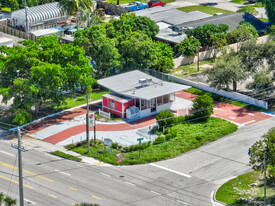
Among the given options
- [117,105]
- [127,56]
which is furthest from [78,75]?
[127,56]

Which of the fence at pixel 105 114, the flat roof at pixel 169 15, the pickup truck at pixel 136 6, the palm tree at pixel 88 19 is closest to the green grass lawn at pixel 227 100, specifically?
the fence at pixel 105 114

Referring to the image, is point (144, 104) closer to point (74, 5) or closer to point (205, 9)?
point (74, 5)

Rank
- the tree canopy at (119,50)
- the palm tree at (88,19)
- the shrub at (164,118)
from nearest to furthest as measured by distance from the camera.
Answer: the shrub at (164,118) < the tree canopy at (119,50) < the palm tree at (88,19)

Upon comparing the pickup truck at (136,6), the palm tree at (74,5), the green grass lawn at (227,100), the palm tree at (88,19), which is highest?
the palm tree at (74,5)

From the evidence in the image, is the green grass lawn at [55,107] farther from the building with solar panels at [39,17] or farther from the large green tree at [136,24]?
the building with solar panels at [39,17]

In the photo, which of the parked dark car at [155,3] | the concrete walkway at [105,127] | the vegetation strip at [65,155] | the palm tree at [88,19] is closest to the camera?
the vegetation strip at [65,155]

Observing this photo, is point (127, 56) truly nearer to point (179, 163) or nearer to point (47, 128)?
point (47, 128)

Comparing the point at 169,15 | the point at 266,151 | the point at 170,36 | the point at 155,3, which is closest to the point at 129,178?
the point at 266,151
